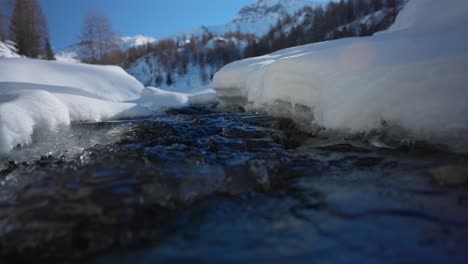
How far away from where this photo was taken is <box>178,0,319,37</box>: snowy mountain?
143250 millimetres

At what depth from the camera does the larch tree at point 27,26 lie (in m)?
19.1

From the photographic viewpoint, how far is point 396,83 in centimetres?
205

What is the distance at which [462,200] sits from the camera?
124cm

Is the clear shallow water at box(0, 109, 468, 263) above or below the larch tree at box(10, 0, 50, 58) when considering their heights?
below

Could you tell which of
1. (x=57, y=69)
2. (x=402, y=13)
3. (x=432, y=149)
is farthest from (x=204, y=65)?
(x=432, y=149)

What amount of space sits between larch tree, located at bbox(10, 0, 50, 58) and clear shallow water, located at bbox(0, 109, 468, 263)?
2491 cm

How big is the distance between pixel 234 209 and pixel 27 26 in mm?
26733

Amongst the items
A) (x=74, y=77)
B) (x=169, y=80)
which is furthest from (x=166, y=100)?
(x=169, y=80)

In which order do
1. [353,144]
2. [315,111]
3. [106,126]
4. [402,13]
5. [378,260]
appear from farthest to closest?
[402,13], [106,126], [315,111], [353,144], [378,260]

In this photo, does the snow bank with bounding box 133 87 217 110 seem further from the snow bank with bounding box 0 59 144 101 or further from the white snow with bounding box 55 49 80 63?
the white snow with bounding box 55 49 80 63

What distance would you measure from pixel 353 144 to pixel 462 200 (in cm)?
109

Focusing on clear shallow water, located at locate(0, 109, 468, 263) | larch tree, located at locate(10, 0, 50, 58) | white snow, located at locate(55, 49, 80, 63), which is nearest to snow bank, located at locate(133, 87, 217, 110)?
clear shallow water, located at locate(0, 109, 468, 263)

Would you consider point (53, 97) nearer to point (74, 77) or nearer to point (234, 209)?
point (234, 209)

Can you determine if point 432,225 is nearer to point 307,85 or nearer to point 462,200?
point 462,200
